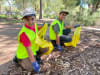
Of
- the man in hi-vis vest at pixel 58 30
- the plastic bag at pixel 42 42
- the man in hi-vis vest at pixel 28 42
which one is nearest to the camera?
the man in hi-vis vest at pixel 28 42

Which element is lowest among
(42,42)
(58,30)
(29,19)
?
(42,42)

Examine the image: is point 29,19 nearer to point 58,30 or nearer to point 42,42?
point 42,42

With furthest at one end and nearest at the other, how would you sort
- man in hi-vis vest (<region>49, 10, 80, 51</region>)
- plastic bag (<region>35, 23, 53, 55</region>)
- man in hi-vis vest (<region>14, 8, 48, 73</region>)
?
man in hi-vis vest (<region>49, 10, 80, 51</region>)
plastic bag (<region>35, 23, 53, 55</region>)
man in hi-vis vest (<region>14, 8, 48, 73</region>)

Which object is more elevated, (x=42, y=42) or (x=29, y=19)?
(x=29, y=19)

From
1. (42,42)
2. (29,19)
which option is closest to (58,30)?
(42,42)

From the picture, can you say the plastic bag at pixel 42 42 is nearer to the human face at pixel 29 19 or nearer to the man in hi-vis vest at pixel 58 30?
the human face at pixel 29 19

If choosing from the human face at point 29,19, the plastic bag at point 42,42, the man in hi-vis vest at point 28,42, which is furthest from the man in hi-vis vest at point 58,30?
the human face at point 29,19

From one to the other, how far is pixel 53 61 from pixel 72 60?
1.28 ft

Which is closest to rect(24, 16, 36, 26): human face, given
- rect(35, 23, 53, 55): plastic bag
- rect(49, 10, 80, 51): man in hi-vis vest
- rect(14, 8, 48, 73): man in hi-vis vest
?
rect(14, 8, 48, 73): man in hi-vis vest

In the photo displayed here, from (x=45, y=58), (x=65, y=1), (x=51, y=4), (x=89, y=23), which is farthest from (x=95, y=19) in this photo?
(x=51, y=4)

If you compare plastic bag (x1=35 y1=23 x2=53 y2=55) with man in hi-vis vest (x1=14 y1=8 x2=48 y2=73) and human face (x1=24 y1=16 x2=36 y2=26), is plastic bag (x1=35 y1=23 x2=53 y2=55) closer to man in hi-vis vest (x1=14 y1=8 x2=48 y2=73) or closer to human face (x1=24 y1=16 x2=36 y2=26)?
man in hi-vis vest (x1=14 y1=8 x2=48 y2=73)

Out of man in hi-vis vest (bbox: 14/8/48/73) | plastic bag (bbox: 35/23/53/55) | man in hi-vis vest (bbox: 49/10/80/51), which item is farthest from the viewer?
man in hi-vis vest (bbox: 49/10/80/51)

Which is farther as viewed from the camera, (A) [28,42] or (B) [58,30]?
(B) [58,30]

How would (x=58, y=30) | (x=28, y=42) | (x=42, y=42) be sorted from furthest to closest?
(x=58, y=30), (x=42, y=42), (x=28, y=42)
